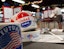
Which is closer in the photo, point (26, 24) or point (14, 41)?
point (14, 41)

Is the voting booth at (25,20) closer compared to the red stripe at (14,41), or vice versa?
the red stripe at (14,41)

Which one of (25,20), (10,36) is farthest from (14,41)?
(25,20)

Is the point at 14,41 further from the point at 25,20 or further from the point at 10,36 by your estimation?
the point at 25,20

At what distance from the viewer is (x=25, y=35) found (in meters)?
0.76

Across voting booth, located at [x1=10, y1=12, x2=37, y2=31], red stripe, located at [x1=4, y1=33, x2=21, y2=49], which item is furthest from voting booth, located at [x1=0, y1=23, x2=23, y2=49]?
voting booth, located at [x1=10, y1=12, x2=37, y2=31]

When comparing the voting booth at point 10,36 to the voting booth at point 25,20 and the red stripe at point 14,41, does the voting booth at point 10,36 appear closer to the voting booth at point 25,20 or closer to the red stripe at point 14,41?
the red stripe at point 14,41

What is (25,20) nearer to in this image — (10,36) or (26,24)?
(26,24)

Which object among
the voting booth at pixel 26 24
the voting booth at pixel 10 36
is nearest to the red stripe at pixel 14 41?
the voting booth at pixel 10 36

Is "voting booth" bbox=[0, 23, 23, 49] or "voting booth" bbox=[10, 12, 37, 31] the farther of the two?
"voting booth" bbox=[10, 12, 37, 31]

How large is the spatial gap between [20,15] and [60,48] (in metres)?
0.27

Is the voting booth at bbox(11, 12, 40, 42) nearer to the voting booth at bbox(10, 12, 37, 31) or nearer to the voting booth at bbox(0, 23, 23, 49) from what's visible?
the voting booth at bbox(10, 12, 37, 31)

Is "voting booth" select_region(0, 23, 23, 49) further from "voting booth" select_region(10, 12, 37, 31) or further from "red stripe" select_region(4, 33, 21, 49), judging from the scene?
"voting booth" select_region(10, 12, 37, 31)

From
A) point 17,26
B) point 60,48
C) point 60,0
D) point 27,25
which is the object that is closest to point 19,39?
point 17,26

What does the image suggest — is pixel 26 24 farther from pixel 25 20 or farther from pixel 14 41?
pixel 14 41
